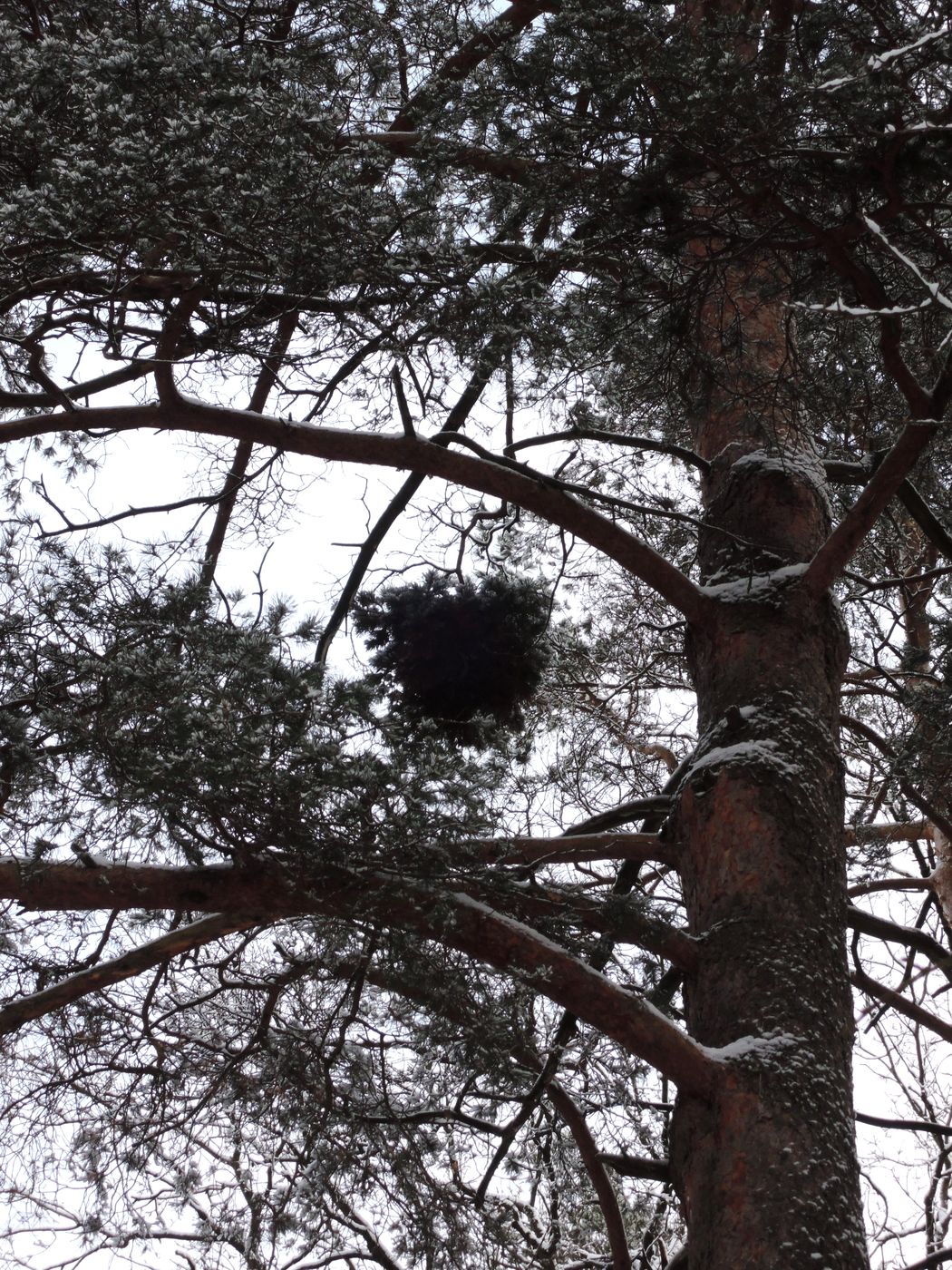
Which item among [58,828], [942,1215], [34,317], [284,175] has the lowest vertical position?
[58,828]

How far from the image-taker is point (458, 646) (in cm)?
488

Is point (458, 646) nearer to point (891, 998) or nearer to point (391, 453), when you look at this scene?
point (391, 453)

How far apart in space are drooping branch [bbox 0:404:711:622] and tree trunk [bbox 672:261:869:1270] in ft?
1.09

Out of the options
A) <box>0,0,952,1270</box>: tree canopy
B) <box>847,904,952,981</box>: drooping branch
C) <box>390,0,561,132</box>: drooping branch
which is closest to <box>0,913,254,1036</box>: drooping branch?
<box>0,0,952,1270</box>: tree canopy

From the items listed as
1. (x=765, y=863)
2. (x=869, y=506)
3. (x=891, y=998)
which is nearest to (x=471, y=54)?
(x=869, y=506)

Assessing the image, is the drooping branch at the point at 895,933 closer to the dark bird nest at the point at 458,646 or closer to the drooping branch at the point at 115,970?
the dark bird nest at the point at 458,646

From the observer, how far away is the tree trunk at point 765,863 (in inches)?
123

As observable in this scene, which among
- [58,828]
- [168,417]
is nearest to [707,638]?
[168,417]

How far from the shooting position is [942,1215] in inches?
370

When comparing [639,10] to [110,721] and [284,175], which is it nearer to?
[284,175]

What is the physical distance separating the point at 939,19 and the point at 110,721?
112 inches

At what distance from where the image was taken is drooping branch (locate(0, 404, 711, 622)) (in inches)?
152

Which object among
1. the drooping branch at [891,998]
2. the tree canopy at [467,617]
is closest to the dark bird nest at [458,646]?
→ the tree canopy at [467,617]

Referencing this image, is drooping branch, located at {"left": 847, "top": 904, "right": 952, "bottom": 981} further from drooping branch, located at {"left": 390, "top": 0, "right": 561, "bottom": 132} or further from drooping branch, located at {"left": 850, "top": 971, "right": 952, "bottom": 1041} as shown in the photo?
drooping branch, located at {"left": 390, "top": 0, "right": 561, "bottom": 132}
